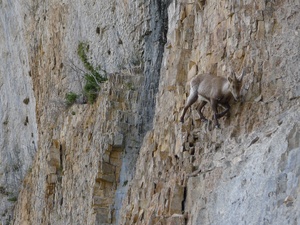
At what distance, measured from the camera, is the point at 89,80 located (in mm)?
21000

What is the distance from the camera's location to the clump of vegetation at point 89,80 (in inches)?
810

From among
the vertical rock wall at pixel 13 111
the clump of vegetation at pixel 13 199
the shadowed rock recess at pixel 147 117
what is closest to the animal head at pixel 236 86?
the shadowed rock recess at pixel 147 117

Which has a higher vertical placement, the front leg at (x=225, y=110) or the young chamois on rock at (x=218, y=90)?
the young chamois on rock at (x=218, y=90)

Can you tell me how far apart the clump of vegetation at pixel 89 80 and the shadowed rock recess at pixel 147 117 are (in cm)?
15

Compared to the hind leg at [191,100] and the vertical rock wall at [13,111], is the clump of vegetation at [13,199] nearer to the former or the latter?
the vertical rock wall at [13,111]

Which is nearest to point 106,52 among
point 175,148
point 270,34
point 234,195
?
point 175,148

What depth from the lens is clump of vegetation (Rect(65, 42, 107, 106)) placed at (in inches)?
810

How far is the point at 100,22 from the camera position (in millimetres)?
21266

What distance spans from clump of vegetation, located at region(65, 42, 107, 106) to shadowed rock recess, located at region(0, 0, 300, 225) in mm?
150

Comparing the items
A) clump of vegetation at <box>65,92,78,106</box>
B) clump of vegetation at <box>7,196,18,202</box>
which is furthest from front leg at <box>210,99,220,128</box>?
clump of vegetation at <box>7,196,18,202</box>

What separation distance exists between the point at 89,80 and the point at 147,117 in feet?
11.3

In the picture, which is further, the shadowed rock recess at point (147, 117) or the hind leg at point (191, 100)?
the hind leg at point (191, 100)

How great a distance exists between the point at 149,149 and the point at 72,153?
694 cm

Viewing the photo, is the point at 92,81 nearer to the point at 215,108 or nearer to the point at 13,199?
the point at 13,199
